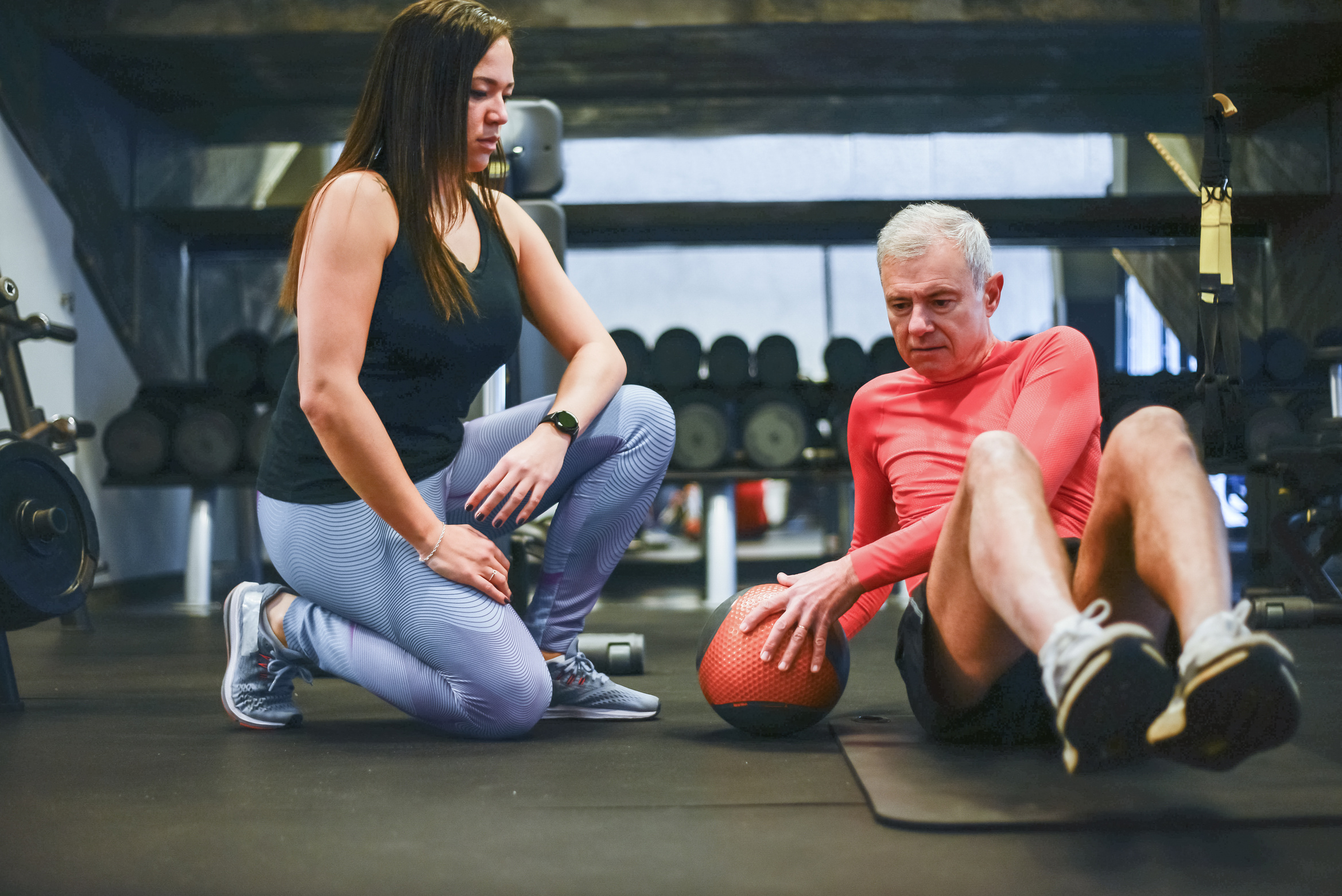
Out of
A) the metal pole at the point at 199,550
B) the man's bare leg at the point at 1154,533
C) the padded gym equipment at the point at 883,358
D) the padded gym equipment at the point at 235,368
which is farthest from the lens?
the padded gym equipment at the point at 883,358

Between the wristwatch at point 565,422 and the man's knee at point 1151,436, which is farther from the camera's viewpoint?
the wristwatch at point 565,422

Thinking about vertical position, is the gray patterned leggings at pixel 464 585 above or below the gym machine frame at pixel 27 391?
below

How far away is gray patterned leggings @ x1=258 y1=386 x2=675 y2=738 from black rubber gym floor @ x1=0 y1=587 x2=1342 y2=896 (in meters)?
0.10

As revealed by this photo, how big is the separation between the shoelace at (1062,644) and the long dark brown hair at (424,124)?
96 centimetres

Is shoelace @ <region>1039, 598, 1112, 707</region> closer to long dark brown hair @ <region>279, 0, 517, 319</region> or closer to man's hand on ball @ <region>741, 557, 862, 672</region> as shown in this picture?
man's hand on ball @ <region>741, 557, 862, 672</region>

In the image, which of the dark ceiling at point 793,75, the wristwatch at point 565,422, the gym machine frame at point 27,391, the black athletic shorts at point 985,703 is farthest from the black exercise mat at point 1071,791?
the dark ceiling at point 793,75

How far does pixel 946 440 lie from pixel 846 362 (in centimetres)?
365

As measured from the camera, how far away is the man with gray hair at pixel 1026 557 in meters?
0.99

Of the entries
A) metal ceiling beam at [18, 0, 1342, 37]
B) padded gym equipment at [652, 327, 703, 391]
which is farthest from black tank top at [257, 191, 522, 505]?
padded gym equipment at [652, 327, 703, 391]

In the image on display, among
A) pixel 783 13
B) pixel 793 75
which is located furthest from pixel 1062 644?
pixel 793 75

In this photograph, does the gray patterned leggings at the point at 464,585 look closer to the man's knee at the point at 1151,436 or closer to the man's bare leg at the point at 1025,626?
the man's bare leg at the point at 1025,626

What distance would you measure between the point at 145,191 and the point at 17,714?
356cm

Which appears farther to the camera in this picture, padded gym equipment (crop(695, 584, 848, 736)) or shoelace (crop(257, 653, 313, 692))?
shoelace (crop(257, 653, 313, 692))

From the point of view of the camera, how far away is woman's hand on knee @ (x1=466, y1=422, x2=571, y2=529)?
5.29ft
